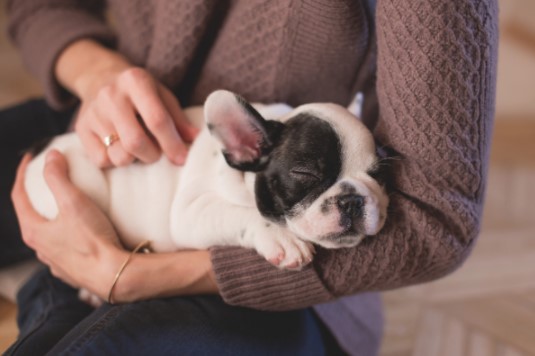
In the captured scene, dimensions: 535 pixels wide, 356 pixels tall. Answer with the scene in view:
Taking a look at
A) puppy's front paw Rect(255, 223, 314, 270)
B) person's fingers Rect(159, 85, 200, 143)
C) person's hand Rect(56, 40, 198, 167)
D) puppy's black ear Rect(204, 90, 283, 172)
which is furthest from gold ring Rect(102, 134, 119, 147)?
puppy's front paw Rect(255, 223, 314, 270)

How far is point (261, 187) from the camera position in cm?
81

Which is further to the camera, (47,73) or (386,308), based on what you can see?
(386,308)

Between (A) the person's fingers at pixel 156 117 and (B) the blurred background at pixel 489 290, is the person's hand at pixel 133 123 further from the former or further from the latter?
(B) the blurred background at pixel 489 290

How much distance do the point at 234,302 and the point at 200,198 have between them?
191 mm

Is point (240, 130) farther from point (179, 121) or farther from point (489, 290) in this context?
point (489, 290)

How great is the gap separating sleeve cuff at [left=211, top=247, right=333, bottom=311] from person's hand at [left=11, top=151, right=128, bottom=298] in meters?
0.19

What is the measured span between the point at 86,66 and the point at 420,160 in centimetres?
72

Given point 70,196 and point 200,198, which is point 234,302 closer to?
point 200,198

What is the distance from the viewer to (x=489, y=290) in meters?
1.47

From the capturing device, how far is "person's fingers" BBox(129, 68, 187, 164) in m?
0.89

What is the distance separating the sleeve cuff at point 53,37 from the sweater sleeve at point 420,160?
2.03 feet

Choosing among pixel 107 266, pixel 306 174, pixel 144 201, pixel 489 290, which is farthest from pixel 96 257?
pixel 489 290

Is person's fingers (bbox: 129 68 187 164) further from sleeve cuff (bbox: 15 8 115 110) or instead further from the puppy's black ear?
sleeve cuff (bbox: 15 8 115 110)

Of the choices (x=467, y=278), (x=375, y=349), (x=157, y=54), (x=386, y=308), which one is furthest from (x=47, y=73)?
(x=467, y=278)
